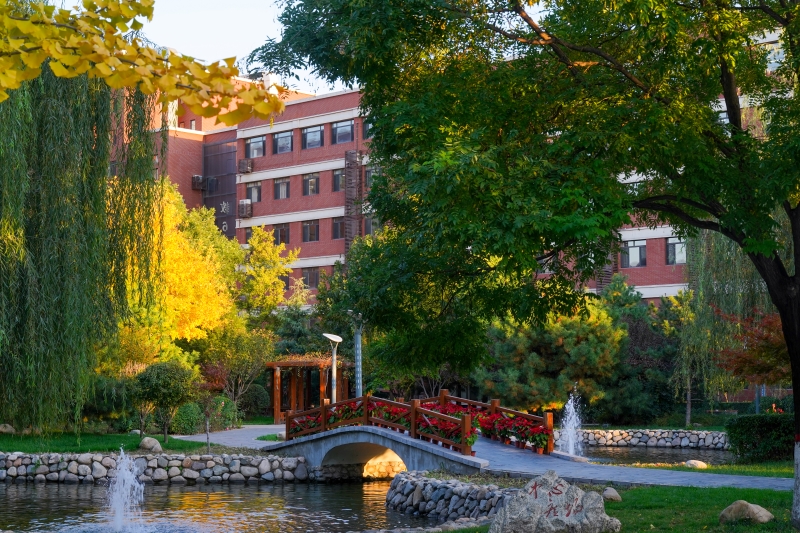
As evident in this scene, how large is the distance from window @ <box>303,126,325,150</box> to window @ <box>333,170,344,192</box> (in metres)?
1.89

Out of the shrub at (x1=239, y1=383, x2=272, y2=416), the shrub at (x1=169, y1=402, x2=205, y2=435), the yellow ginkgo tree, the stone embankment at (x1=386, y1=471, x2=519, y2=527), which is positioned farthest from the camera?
the shrub at (x1=239, y1=383, x2=272, y2=416)

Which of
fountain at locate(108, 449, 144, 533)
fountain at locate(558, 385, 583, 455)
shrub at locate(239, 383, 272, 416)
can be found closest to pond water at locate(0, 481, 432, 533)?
fountain at locate(108, 449, 144, 533)

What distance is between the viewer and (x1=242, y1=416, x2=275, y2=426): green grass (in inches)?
1577

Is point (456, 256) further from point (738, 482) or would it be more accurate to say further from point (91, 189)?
point (738, 482)

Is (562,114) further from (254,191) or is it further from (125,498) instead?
(254,191)

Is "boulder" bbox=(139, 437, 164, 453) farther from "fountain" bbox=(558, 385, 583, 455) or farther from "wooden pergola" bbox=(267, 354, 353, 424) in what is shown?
"fountain" bbox=(558, 385, 583, 455)

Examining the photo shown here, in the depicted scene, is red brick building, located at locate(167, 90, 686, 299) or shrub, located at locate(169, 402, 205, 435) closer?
shrub, located at locate(169, 402, 205, 435)

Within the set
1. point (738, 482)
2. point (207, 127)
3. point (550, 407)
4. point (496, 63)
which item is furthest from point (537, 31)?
point (207, 127)

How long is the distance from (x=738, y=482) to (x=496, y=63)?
27.6 ft

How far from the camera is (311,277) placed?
51656 mm

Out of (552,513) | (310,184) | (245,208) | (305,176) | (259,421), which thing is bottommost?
(259,421)

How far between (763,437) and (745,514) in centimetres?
1094

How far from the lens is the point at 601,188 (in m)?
11.1

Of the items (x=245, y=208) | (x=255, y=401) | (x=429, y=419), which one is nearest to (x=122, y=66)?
(x=429, y=419)
